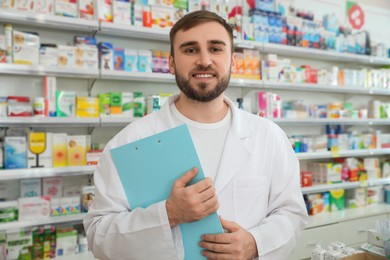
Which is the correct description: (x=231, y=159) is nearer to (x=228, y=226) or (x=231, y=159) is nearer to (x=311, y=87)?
(x=228, y=226)

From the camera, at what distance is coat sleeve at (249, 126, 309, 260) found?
4.21 ft

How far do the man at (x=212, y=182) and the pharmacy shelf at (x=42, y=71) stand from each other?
1348 millimetres

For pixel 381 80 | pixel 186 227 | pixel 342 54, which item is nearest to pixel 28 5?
pixel 186 227

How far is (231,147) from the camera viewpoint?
142 cm

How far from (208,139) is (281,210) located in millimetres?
437

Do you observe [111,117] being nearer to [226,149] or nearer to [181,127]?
[226,149]

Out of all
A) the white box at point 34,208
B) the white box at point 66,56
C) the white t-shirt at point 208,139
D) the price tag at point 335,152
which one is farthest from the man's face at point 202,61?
the price tag at point 335,152

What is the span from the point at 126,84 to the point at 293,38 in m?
1.98

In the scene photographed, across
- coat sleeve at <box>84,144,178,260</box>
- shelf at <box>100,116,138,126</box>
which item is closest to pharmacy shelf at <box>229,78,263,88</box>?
shelf at <box>100,116,138,126</box>

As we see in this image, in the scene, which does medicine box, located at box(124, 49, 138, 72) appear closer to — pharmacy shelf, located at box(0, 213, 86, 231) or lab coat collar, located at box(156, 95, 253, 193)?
pharmacy shelf, located at box(0, 213, 86, 231)

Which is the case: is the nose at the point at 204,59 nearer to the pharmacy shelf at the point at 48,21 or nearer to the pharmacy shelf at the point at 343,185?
the pharmacy shelf at the point at 48,21

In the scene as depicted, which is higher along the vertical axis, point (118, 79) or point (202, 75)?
point (118, 79)

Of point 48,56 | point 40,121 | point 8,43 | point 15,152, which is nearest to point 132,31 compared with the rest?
point 48,56

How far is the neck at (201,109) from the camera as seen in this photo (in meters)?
1.46
